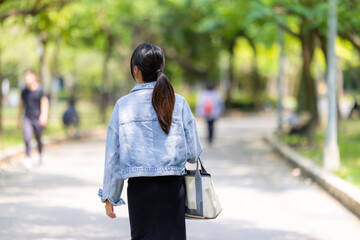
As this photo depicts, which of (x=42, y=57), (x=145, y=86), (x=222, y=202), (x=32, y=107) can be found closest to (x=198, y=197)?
(x=145, y=86)

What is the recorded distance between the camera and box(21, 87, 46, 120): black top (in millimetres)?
12672

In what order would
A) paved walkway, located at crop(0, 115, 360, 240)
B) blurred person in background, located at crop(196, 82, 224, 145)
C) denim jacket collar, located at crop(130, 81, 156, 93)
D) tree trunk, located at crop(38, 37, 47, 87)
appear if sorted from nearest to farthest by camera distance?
denim jacket collar, located at crop(130, 81, 156, 93) < paved walkway, located at crop(0, 115, 360, 240) < blurred person in background, located at crop(196, 82, 224, 145) < tree trunk, located at crop(38, 37, 47, 87)

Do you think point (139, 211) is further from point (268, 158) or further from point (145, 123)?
point (268, 158)

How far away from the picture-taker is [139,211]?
3904 mm

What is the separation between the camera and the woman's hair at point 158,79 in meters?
3.90

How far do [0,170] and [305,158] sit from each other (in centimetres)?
594

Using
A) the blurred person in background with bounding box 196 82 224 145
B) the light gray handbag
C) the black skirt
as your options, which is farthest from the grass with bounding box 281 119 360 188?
the black skirt

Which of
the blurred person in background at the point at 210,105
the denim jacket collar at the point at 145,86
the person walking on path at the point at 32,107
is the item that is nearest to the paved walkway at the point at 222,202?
the person walking on path at the point at 32,107

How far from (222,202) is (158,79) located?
5.58 meters

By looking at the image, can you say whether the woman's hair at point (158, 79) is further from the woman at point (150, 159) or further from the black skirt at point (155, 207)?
the black skirt at point (155, 207)

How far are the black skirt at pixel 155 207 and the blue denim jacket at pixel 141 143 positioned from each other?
8 centimetres

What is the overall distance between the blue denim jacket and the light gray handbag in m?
0.10

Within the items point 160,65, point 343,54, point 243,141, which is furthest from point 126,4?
point 160,65

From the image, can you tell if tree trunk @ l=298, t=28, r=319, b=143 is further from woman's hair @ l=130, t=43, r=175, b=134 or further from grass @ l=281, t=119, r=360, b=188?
woman's hair @ l=130, t=43, r=175, b=134
